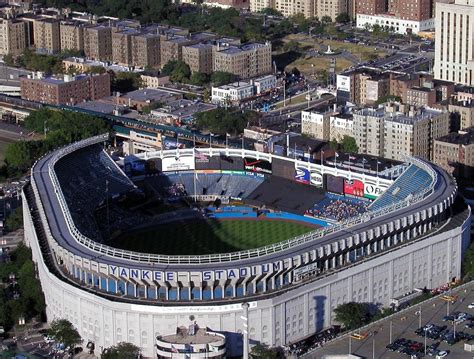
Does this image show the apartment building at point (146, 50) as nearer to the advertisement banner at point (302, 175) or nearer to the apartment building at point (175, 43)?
the apartment building at point (175, 43)

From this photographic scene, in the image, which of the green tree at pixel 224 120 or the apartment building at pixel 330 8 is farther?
the apartment building at pixel 330 8

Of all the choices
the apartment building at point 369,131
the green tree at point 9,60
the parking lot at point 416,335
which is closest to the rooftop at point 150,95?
the green tree at point 9,60

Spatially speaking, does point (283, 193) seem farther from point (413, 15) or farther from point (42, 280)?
point (413, 15)

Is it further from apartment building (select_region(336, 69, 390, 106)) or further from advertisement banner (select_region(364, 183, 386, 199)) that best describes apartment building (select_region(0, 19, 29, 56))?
advertisement banner (select_region(364, 183, 386, 199))

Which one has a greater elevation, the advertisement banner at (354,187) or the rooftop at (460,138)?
the rooftop at (460,138)

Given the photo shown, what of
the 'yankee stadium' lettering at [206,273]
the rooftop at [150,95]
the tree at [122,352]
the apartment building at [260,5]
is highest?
the apartment building at [260,5]

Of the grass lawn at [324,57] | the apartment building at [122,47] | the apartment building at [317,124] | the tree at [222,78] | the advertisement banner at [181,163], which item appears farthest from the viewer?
the apartment building at [122,47]

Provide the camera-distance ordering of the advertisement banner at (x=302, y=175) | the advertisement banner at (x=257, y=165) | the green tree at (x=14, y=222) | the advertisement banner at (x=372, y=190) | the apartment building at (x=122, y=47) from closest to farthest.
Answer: the advertisement banner at (x=372, y=190) < the green tree at (x=14, y=222) < the advertisement banner at (x=302, y=175) < the advertisement banner at (x=257, y=165) < the apartment building at (x=122, y=47)

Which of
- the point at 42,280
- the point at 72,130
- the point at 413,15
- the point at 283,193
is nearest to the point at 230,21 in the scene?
the point at 413,15
